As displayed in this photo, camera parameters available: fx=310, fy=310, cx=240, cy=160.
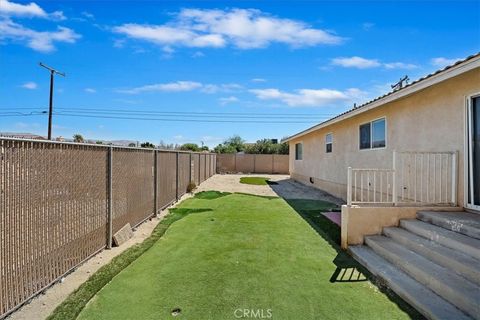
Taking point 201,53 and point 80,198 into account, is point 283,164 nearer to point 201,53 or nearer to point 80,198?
point 201,53

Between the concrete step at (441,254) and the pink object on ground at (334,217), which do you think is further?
the pink object on ground at (334,217)

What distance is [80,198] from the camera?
4340 millimetres

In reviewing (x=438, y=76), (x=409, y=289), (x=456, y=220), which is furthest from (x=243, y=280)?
(x=438, y=76)

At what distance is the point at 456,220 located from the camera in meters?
4.64

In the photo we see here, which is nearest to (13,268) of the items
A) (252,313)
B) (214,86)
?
(252,313)

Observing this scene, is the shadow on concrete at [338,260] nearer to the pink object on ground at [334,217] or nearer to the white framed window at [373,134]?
the pink object on ground at [334,217]

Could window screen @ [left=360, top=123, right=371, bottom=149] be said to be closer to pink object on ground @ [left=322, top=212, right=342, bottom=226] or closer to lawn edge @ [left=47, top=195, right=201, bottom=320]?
pink object on ground @ [left=322, top=212, right=342, bottom=226]

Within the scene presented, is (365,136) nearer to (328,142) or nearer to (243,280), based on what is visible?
(328,142)

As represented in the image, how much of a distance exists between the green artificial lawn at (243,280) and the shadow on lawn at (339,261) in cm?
2

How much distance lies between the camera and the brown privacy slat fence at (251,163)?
102 ft

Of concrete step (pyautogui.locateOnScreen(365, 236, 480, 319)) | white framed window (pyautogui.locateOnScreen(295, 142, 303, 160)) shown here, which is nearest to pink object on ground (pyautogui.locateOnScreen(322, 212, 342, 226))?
concrete step (pyautogui.locateOnScreen(365, 236, 480, 319))

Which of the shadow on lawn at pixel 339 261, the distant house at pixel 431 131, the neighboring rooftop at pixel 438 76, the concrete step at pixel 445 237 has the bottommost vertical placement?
the shadow on lawn at pixel 339 261

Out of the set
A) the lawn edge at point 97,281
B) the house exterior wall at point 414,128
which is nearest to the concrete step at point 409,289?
the house exterior wall at point 414,128

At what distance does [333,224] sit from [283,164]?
938 inches
